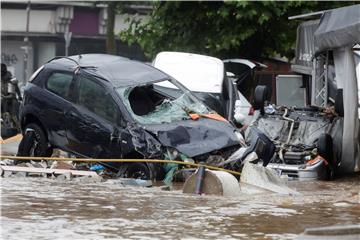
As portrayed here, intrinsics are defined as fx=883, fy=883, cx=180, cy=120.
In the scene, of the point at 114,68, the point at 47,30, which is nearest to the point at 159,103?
the point at 114,68

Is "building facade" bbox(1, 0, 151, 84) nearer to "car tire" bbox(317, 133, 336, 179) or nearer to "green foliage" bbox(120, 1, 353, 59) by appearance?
"green foliage" bbox(120, 1, 353, 59)

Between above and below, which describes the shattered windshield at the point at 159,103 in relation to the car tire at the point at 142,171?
above

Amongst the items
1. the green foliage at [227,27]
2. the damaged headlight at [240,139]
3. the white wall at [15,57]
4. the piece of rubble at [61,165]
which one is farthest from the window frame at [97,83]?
the white wall at [15,57]

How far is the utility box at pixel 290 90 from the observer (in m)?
19.4

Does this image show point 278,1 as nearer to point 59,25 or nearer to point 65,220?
point 65,220

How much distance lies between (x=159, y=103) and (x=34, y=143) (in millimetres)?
2166

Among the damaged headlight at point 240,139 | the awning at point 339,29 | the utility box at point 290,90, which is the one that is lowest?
the damaged headlight at point 240,139

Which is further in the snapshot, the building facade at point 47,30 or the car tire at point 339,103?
the building facade at point 47,30

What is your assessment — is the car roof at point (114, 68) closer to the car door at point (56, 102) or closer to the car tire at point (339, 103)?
the car door at point (56, 102)

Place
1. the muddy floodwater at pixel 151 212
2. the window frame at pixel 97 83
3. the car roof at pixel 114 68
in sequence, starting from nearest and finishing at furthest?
the muddy floodwater at pixel 151 212, the window frame at pixel 97 83, the car roof at pixel 114 68

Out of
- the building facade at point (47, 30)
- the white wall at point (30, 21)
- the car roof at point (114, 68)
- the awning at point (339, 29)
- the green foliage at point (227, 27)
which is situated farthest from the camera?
the white wall at point (30, 21)

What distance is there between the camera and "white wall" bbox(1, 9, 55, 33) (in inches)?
1694

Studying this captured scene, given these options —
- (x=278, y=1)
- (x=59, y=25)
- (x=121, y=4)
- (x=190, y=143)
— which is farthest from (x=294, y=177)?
(x=59, y=25)

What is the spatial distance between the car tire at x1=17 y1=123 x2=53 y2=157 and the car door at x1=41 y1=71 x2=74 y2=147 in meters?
0.21
